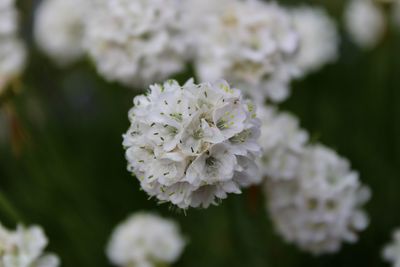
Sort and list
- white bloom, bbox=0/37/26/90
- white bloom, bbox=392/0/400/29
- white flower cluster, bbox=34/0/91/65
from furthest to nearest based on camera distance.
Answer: white flower cluster, bbox=34/0/91/65 → white bloom, bbox=392/0/400/29 → white bloom, bbox=0/37/26/90

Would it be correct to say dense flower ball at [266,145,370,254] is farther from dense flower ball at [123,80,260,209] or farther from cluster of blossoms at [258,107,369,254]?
dense flower ball at [123,80,260,209]

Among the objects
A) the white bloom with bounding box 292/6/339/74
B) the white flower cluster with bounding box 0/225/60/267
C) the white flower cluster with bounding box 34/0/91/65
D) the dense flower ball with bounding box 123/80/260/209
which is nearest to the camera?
the dense flower ball with bounding box 123/80/260/209

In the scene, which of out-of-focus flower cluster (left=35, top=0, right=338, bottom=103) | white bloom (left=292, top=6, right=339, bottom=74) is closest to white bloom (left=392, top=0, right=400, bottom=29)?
white bloom (left=292, top=6, right=339, bottom=74)

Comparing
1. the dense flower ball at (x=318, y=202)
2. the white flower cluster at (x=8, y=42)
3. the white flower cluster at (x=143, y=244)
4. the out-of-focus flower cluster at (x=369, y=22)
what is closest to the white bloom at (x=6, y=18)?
the white flower cluster at (x=8, y=42)

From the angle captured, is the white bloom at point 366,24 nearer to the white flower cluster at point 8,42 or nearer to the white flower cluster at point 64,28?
the white flower cluster at point 64,28

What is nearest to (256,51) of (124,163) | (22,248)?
(22,248)
